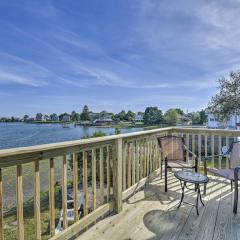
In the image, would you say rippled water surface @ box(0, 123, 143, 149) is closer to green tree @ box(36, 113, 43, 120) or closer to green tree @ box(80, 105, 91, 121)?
green tree @ box(36, 113, 43, 120)

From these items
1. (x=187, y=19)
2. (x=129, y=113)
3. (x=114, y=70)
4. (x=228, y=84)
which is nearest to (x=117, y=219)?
(x=187, y=19)

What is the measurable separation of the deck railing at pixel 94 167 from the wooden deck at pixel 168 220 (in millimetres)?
175

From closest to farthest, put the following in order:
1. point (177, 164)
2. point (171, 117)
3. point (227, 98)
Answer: point (177, 164)
point (227, 98)
point (171, 117)

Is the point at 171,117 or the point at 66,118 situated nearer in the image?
the point at 171,117

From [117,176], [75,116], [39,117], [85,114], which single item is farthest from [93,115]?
[117,176]

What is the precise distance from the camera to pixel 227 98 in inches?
620

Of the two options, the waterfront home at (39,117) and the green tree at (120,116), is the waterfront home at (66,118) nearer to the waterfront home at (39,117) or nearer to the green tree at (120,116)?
the waterfront home at (39,117)

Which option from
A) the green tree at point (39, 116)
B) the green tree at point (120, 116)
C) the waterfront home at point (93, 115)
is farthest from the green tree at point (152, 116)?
the green tree at point (39, 116)

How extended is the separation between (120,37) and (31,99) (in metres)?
23.5

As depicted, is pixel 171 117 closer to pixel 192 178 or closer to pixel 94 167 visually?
pixel 192 178

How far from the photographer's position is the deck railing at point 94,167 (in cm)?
171

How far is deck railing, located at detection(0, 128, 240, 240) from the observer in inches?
67.3

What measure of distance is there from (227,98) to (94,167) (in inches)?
616

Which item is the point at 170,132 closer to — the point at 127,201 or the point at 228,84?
the point at 127,201
